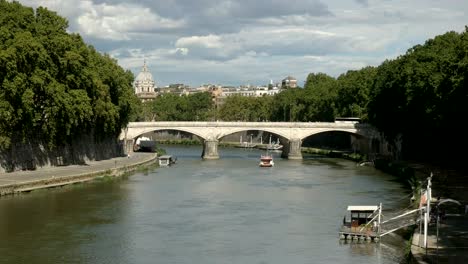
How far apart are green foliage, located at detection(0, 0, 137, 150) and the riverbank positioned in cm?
214

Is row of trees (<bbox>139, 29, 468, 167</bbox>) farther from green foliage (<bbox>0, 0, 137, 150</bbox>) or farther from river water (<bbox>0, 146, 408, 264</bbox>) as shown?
green foliage (<bbox>0, 0, 137, 150</bbox>)

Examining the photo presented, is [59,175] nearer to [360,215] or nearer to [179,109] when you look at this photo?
[360,215]

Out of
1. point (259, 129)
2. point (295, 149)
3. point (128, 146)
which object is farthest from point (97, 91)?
point (295, 149)

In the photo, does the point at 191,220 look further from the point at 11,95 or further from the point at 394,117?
the point at 394,117

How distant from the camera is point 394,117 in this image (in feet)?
257

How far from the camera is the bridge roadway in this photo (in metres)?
94.6

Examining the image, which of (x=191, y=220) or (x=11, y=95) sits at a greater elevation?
(x=11, y=95)

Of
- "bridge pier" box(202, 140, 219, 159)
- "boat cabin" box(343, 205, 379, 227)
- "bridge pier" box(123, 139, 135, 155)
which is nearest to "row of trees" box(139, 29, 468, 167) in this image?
"boat cabin" box(343, 205, 379, 227)

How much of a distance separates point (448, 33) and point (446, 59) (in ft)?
55.9

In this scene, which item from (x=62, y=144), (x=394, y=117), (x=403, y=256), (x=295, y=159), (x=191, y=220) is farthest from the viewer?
(x=295, y=159)

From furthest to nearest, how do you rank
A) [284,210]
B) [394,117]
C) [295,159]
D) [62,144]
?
1. [295,159]
2. [394,117]
3. [62,144]
4. [284,210]

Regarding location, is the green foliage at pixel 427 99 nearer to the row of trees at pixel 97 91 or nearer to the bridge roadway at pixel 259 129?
the row of trees at pixel 97 91

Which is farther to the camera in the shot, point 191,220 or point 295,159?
point 295,159

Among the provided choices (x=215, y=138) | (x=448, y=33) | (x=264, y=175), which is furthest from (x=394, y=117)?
(x=215, y=138)
